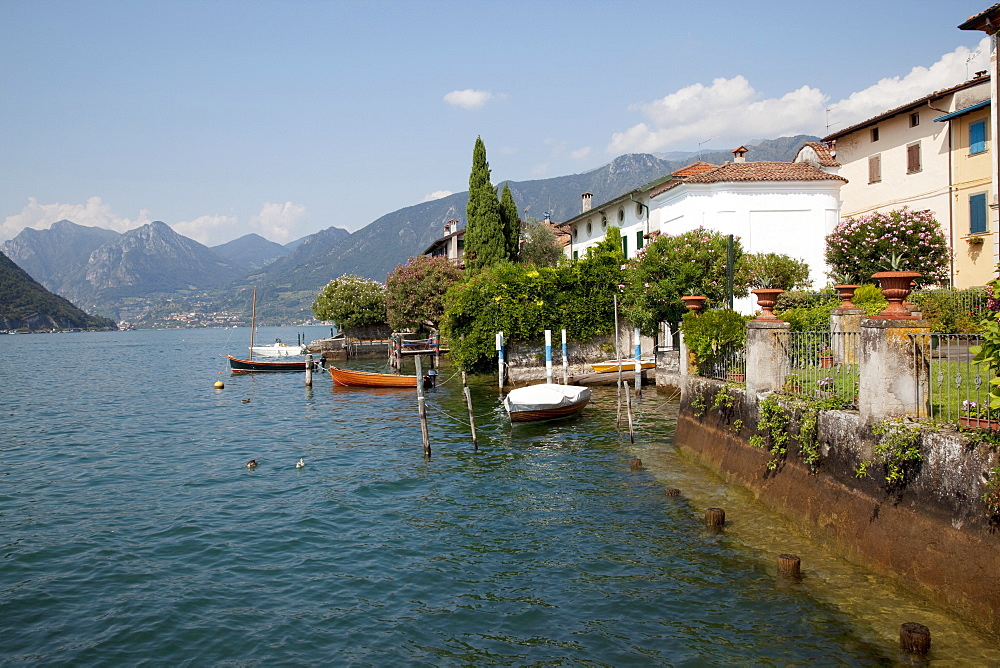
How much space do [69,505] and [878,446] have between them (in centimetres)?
1631

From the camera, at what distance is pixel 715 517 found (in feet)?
38.8

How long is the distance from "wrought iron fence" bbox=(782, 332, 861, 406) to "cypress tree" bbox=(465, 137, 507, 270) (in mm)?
35339

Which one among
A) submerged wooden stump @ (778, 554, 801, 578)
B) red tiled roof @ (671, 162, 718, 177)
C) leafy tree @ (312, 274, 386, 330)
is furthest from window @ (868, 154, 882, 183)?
leafy tree @ (312, 274, 386, 330)

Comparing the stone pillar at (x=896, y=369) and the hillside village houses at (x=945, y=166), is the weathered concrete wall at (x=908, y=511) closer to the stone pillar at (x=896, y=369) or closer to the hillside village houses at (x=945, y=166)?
the stone pillar at (x=896, y=369)

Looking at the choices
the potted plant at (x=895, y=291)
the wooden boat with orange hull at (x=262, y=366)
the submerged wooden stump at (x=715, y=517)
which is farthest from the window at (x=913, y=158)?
the wooden boat with orange hull at (x=262, y=366)

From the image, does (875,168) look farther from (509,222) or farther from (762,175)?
(509,222)

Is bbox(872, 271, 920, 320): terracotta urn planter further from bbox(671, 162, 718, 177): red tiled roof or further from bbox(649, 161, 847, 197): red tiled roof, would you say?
bbox(671, 162, 718, 177): red tiled roof

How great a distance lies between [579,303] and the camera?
1446 inches

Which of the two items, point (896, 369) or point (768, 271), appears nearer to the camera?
point (896, 369)

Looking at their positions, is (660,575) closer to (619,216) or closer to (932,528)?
(932,528)

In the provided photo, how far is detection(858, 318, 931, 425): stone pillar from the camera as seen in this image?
898cm

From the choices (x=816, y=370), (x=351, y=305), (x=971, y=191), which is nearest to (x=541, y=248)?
(x=351, y=305)

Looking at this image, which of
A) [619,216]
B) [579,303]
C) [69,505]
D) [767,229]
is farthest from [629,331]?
[69,505]

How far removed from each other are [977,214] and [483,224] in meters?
29.3
